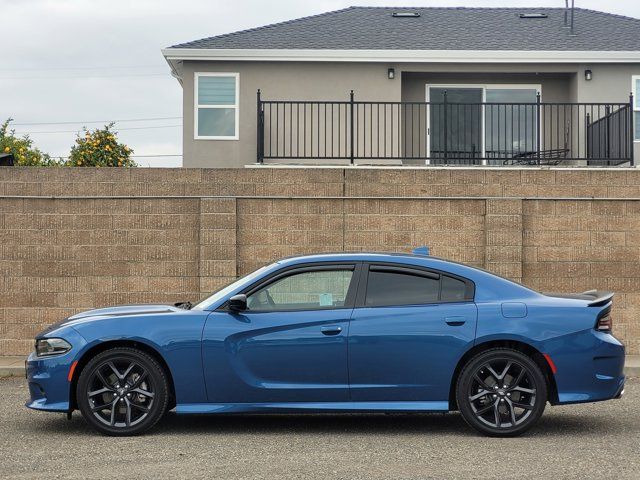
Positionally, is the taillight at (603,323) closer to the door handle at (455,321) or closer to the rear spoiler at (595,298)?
the rear spoiler at (595,298)

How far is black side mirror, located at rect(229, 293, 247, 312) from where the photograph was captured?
8.04 meters

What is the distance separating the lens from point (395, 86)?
19844 mm

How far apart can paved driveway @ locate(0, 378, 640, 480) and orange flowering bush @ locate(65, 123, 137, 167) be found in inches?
454

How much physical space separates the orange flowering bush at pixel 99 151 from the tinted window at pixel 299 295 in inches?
505

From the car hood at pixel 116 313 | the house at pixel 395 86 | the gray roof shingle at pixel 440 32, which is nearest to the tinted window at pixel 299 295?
the car hood at pixel 116 313

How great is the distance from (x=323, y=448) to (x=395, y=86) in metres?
13.2

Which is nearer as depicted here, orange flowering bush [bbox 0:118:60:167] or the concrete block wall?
the concrete block wall

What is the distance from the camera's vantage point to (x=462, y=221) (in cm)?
1418

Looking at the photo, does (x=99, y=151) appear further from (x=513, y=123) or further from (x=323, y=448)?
(x=323, y=448)

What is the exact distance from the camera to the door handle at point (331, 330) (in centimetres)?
804

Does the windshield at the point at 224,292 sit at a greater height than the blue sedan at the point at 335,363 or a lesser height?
greater

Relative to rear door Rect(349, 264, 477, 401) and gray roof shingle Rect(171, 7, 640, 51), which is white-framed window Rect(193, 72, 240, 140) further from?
rear door Rect(349, 264, 477, 401)

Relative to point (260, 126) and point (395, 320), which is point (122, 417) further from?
point (260, 126)

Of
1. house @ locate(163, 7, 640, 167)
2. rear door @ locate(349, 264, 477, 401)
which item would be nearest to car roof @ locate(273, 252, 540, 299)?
rear door @ locate(349, 264, 477, 401)
